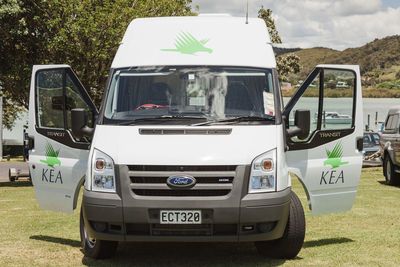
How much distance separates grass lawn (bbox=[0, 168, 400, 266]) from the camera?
7113mm

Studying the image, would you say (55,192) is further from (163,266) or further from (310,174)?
(310,174)

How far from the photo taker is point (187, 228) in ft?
20.6

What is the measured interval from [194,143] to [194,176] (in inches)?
13.9

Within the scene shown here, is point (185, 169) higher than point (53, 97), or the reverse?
point (53, 97)

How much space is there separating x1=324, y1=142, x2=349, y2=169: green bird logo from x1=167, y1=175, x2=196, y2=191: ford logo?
2.00 meters

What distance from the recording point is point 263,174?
6.33m

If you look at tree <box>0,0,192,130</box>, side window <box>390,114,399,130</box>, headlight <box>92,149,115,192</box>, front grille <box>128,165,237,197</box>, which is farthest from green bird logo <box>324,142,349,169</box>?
tree <box>0,0,192,130</box>

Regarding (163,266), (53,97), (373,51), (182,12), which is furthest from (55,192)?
(373,51)

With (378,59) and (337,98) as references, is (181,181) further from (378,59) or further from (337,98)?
(378,59)

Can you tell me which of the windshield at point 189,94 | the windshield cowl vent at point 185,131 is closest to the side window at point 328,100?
the windshield at point 189,94

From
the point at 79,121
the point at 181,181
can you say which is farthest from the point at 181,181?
the point at 79,121

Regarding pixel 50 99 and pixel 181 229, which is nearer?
pixel 181 229

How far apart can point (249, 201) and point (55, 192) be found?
267 centimetres

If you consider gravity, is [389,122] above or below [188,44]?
below
